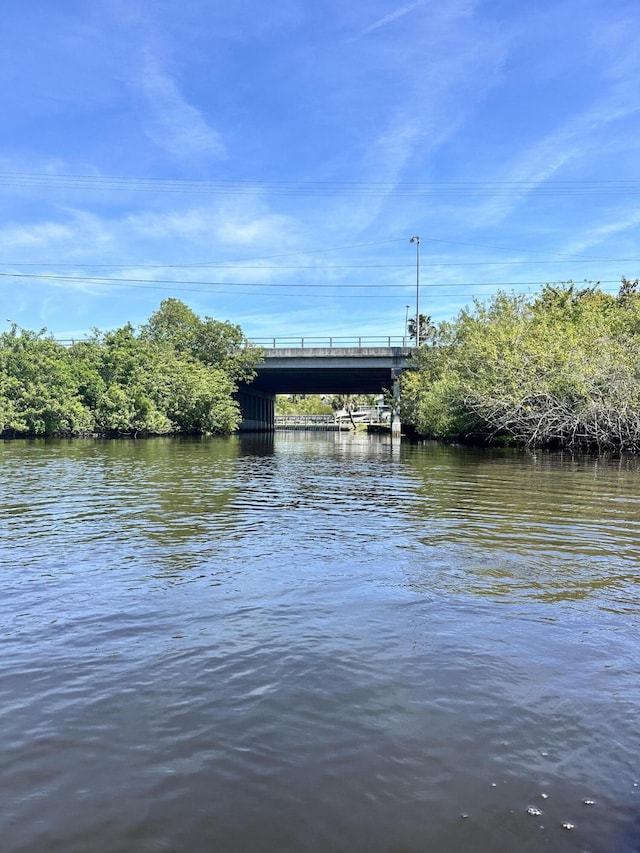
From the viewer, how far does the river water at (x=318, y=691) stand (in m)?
3.95

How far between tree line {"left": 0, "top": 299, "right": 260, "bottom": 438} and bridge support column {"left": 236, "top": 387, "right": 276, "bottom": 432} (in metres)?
17.1

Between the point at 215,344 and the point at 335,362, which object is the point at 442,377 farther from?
the point at 215,344

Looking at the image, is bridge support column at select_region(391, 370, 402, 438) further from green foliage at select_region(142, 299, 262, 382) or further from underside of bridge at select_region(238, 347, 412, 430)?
green foliage at select_region(142, 299, 262, 382)

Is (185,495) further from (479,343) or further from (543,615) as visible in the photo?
(479,343)

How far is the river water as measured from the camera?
13.0ft

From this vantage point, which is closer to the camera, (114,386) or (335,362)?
(114,386)

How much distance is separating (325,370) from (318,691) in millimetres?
68951

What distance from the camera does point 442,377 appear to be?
183 ft

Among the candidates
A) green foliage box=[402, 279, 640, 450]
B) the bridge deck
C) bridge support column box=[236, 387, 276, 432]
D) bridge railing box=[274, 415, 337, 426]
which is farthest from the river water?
bridge railing box=[274, 415, 337, 426]

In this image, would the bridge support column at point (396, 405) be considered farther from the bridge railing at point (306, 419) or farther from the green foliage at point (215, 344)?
the bridge railing at point (306, 419)

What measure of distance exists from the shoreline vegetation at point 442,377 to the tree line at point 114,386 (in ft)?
0.39

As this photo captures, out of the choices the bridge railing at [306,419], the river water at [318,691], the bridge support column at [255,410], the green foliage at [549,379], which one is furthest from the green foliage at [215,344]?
the bridge railing at [306,419]

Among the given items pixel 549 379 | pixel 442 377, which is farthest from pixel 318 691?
pixel 442 377

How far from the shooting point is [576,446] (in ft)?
132
